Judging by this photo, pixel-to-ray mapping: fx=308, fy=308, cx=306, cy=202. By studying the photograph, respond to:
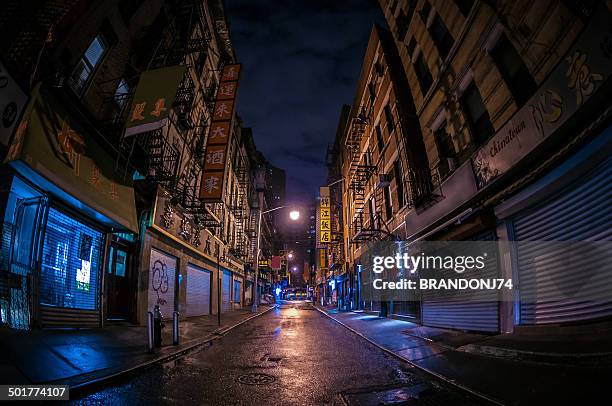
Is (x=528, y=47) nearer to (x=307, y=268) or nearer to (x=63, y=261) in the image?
(x=63, y=261)

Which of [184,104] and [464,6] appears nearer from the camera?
[464,6]

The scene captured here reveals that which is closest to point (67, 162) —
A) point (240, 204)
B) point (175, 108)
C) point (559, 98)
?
point (175, 108)

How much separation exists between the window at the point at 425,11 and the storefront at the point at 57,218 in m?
14.3

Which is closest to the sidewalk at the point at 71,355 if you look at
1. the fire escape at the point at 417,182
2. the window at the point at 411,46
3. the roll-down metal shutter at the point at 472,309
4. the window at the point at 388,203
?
the roll-down metal shutter at the point at 472,309

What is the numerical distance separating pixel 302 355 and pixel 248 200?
111ft

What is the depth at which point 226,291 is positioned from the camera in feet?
95.8

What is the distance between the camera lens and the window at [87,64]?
9.39 m

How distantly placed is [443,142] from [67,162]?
13.6 metres

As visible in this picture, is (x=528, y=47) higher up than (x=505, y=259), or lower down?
higher up

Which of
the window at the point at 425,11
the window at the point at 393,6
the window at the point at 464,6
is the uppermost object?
the window at the point at 393,6

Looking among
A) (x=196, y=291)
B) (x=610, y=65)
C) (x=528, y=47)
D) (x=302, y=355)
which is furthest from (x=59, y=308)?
(x=528, y=47)

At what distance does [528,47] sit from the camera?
318 inches

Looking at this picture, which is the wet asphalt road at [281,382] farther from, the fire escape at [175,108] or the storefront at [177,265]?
the fire escape at [175,108]

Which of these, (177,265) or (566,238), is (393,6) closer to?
(566,238)
